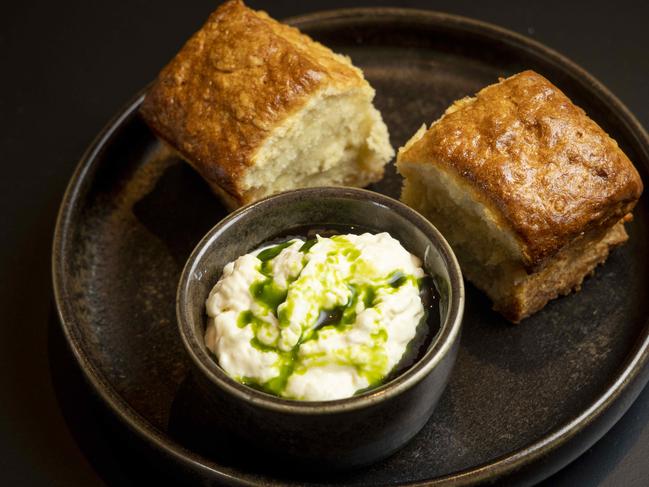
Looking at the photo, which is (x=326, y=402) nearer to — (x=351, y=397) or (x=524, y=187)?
(x=351, y=397)

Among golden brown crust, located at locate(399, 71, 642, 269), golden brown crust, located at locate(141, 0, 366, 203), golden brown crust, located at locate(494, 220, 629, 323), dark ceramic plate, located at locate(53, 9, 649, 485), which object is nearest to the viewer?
dark ceramic plate, located at locate(53, 9, 649, 485)

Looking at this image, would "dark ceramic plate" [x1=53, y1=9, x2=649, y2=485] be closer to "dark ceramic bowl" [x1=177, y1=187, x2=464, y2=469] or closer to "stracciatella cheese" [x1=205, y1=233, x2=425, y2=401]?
"dark ceramic bowl" [x1=177, y1=187, x2=464, y2=469]

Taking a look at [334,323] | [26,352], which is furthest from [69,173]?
[334,323]

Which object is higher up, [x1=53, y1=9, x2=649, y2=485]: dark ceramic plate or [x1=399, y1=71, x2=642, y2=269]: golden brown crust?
[x1=399, y1=71, x2=642, y2=269]: golden brown crust

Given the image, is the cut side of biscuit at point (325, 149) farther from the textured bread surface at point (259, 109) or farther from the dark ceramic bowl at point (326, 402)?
the dark ceramic bowl at point (326, 402)

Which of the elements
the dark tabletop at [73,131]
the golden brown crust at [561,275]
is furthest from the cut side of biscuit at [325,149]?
the dark tabletop at [73,131]

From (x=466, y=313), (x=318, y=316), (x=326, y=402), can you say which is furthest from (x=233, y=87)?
(x=326, y=402)

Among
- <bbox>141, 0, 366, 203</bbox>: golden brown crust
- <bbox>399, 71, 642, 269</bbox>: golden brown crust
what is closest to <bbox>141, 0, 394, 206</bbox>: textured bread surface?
<bbox>141, 0, 366, 203</bbox>: golden brown crust
